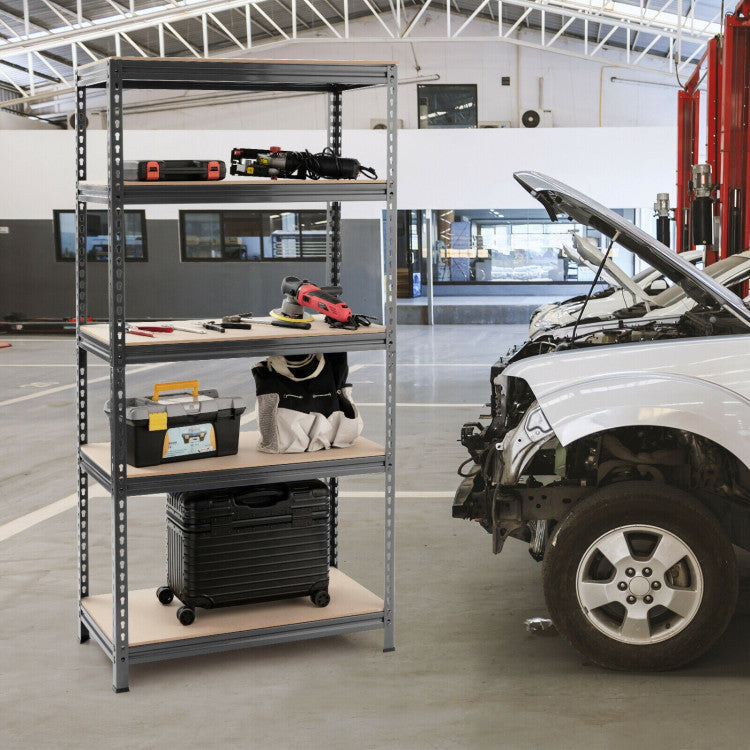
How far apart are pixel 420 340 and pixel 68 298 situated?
7199 millimetres

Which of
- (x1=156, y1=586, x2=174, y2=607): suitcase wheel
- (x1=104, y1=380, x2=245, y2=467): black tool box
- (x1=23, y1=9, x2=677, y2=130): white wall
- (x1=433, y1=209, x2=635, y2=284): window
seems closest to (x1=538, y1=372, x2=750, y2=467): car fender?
(x1=104, y1=380, x2=245, y2=467): black tool box

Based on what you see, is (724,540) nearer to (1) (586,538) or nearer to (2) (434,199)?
(1) (586,538)

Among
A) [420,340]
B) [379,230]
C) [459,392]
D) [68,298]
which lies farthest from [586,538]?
[68,298]

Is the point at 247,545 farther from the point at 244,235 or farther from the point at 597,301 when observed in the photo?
the point at 244,235

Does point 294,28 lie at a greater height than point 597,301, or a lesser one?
greater

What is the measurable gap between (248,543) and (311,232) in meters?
14.9

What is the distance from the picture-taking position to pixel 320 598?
401 cm

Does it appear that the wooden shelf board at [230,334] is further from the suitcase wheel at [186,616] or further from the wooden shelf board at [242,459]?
the suitcase wheel at [186,616]

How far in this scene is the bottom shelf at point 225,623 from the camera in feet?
12.0

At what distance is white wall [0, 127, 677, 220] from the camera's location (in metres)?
18.3

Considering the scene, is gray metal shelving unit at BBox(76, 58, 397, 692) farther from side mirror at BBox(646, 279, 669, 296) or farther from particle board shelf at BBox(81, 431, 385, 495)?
side mirror at BBox(646, 279, 669, 296)

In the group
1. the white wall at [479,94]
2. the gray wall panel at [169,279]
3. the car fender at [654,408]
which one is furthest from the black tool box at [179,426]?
the white wall at [479,94]

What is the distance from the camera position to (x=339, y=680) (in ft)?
11.9

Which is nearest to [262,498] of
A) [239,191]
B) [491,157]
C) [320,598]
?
[320,598]
